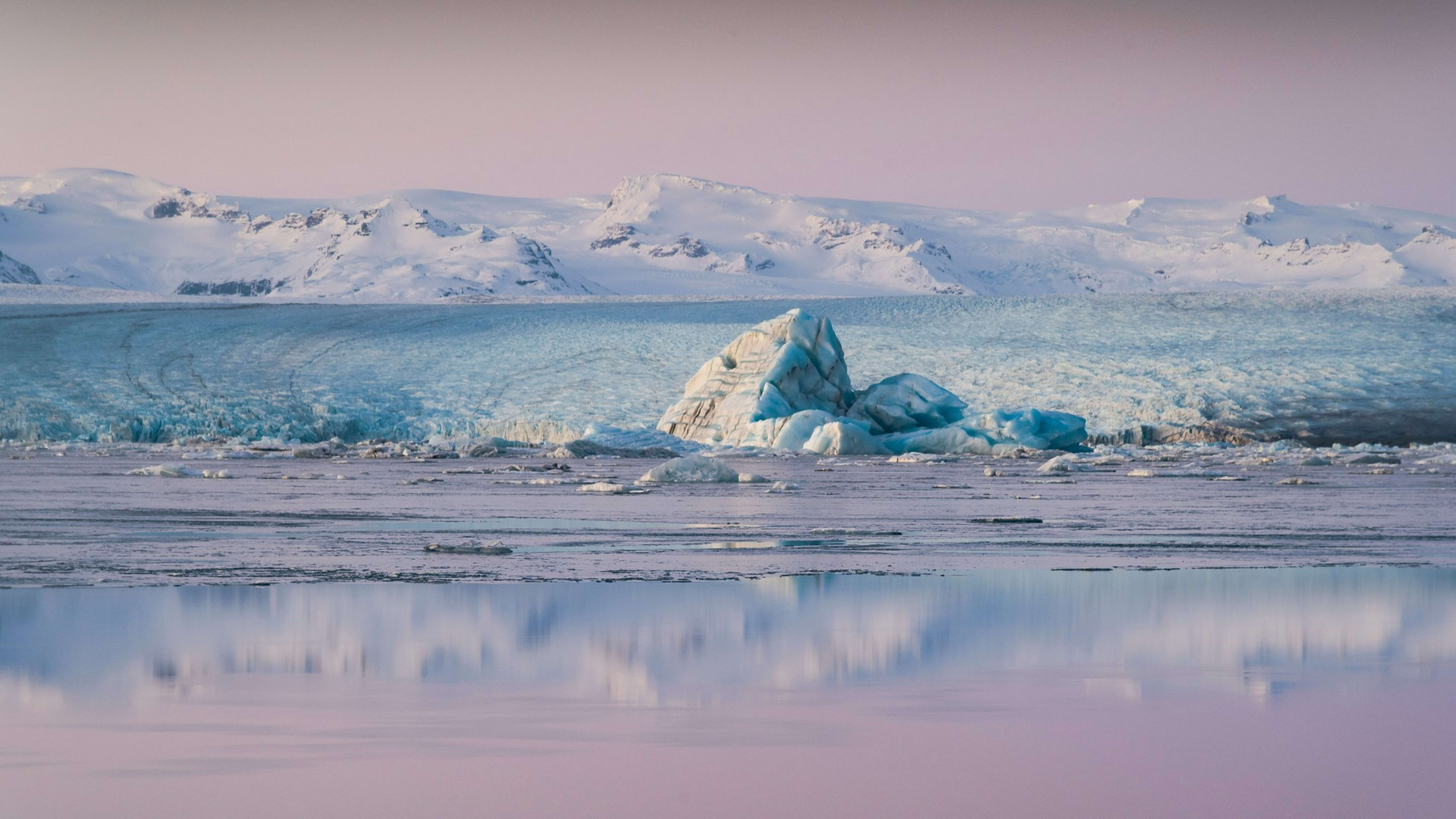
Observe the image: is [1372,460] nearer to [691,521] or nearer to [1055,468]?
[1055,468]

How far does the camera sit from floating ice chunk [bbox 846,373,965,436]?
77.6ft

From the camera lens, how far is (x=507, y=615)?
564cm

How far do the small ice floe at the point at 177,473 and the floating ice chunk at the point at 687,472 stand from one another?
4.18 meters

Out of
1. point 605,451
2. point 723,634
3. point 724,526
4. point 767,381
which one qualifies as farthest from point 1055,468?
point 723,634

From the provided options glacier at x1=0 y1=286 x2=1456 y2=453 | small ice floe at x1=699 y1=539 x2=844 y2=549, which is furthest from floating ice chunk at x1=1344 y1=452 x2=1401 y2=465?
small ice floe at x1=699 y1=539 x2=844 y2=549

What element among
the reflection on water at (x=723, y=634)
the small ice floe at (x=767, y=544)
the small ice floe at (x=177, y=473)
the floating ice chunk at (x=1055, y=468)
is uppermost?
the reflection on water at (x=723, y=634)

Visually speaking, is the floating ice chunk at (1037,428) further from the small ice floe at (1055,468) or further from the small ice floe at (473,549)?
the small ice floe at (473,549)

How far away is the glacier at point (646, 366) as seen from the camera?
24391mm

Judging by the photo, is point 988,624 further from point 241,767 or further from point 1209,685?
point 241,767

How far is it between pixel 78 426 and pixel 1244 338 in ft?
65.5

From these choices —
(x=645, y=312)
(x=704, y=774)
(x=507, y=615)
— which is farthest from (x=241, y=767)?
(x=645, y=312)

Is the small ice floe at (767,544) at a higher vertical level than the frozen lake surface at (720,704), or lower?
lower

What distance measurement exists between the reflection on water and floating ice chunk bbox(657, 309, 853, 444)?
53.7 ft

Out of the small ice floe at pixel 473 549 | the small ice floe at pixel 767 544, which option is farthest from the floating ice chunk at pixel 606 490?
the small ice floe at pixel 473 549
